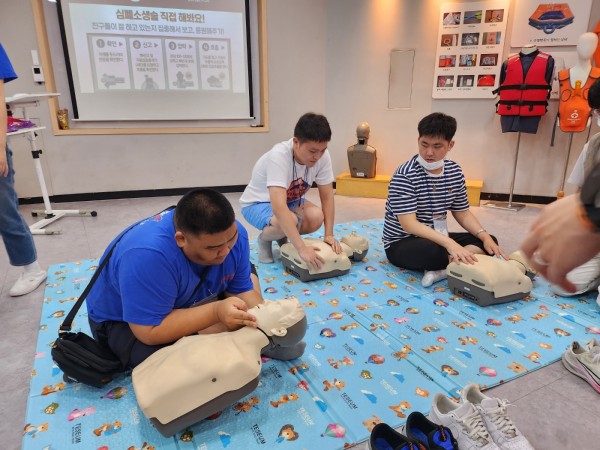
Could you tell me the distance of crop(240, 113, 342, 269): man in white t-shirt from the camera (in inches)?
76.5

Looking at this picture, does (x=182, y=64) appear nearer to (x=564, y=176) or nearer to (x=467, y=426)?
(x=564, y=176)

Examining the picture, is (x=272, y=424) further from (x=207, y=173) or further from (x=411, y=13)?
(x=411, y=13)

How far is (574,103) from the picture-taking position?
3166 millimetres

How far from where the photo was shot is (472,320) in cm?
168

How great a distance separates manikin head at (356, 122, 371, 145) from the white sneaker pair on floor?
10.7ft

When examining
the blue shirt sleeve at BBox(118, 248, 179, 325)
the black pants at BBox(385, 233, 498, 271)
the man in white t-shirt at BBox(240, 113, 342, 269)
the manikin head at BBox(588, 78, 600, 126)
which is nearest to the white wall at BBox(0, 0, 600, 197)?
the man in white t-shirt at BBox(240, 113, 342, 269)

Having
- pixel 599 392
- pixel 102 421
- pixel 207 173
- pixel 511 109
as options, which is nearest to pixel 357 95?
pixel 511 109

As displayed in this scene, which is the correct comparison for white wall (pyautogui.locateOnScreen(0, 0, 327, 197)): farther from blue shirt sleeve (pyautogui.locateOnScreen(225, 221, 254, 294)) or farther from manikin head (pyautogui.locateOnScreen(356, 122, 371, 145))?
blue shirt sleeve (pyautogui.locateOnScreen(225, 221, 254, 294))

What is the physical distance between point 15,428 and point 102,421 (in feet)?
0.81

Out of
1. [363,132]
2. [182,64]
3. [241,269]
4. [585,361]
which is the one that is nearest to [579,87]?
[363,132]

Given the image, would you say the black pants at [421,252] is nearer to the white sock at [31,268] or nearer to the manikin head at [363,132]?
the white sock at [31,268]

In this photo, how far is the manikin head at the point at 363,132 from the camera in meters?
4.02

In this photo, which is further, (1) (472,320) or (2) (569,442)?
(1) (472,320)

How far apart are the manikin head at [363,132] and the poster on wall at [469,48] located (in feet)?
2.38
